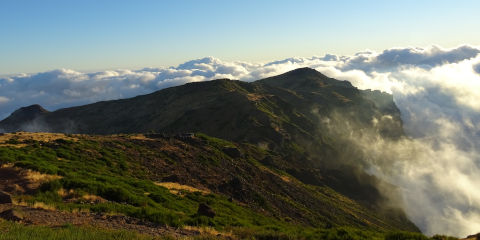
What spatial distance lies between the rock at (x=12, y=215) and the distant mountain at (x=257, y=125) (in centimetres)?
5618

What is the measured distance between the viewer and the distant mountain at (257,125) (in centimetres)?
10650

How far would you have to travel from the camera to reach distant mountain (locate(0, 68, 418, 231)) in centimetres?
10650

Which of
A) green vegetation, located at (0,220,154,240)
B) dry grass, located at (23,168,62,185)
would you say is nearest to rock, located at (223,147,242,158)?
dry grass, located at (23,168,62,185)

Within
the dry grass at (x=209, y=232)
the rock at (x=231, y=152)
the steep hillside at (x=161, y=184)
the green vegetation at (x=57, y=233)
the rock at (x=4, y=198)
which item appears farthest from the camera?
the rock at (x=231, y=152)

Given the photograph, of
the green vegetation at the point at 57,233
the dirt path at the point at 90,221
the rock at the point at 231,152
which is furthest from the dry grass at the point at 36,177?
the rock at the point at 231,152

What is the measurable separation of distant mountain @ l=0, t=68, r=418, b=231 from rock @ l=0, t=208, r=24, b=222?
56176 millimetres

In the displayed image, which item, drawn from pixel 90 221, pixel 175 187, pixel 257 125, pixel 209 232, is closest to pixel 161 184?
pixel 175 187

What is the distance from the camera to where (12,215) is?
588 inches

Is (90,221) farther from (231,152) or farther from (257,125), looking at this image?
(257,125)

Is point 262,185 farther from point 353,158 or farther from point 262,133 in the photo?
point 353,158

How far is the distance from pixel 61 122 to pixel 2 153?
169 metres

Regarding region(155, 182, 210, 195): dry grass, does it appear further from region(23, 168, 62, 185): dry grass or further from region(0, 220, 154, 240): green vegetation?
region(0, 220, 154, 240): green vegetation

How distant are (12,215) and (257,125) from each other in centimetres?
12152

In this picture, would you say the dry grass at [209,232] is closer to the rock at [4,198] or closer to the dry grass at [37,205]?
the dry grass at [37,205]
